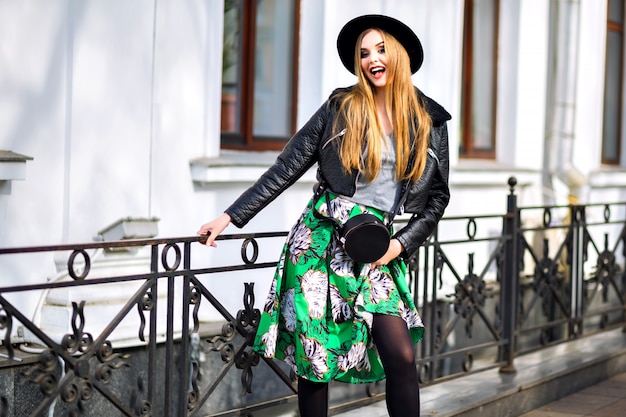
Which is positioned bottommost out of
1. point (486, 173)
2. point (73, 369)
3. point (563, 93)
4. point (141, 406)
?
point (141, 406)

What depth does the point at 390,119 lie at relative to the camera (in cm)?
397

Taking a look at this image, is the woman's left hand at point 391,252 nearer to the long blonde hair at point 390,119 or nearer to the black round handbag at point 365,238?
the black round handbag at point 365,238

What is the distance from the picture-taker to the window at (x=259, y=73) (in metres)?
7.20

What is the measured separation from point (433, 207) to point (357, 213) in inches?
12.6

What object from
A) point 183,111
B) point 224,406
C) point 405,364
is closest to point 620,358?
point 224,406

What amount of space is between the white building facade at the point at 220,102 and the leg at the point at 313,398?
2.04 m

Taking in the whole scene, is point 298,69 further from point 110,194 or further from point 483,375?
point 483,375

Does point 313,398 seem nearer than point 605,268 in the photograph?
Yes

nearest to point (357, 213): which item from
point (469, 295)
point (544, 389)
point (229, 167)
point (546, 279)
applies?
point (469, 295)

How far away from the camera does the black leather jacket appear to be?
157 inches

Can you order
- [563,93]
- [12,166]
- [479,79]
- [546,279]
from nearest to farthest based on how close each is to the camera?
[12,166], [546,279], [479,79], [563,93]

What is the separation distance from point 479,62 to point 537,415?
4754mm

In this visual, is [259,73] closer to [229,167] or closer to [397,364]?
[229,167]

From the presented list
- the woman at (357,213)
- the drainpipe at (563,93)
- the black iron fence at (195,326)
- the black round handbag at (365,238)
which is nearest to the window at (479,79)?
the drainpipe at (563,93)
